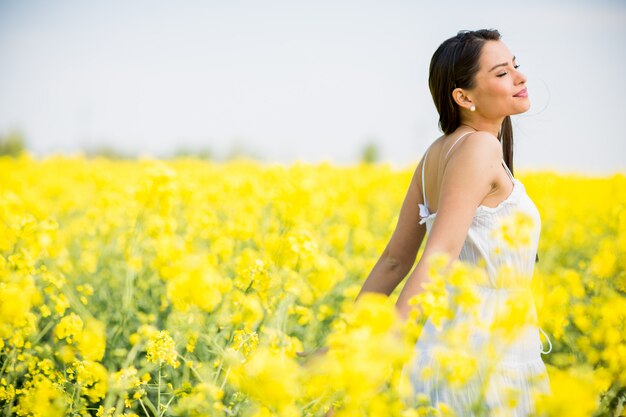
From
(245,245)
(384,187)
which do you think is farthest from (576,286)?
(384,187)

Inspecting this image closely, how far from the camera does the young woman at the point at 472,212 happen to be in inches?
64.7

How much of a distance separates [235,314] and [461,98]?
2.98 ft

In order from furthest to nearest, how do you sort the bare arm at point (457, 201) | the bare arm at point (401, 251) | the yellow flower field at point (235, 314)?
the bare arm at point (401, 251) < the bare arm at point (457, 201) < the yellow flower field at point (235, 314)

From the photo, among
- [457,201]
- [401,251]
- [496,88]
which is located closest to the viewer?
[457,201]

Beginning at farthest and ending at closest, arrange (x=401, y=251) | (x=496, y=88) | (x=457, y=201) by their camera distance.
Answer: (x=401, y=251) < (x=496, y=88) < (x=457, y=201)

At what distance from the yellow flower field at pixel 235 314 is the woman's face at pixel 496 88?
435mm

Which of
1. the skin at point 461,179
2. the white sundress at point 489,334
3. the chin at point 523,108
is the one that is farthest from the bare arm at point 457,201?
the chin at point 523,108

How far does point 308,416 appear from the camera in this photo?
175 cm

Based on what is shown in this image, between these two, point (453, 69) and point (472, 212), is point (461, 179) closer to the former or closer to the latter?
point (472, 212)

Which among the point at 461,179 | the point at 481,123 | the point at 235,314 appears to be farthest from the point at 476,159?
the point at 235,314

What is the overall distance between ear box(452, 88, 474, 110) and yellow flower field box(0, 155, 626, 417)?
44 centimetres

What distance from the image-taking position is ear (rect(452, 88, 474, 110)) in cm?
185

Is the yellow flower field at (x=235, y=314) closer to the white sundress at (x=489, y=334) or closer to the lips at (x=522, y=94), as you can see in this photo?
the white sundress at (x=489, y=334)

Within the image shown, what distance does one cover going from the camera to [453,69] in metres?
1.88
